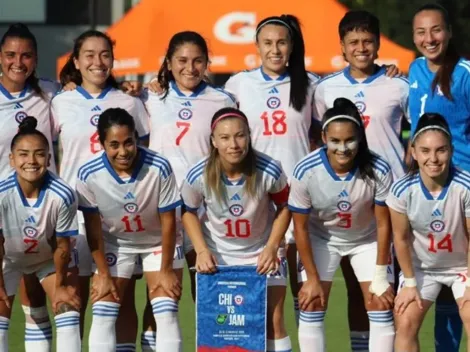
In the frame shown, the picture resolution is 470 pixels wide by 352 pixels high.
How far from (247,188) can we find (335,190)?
18.2 inches

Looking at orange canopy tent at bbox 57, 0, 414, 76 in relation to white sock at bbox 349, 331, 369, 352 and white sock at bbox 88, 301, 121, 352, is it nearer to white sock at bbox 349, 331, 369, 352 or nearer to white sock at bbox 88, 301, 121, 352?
white sock at bbox 349, 331, 369, 352

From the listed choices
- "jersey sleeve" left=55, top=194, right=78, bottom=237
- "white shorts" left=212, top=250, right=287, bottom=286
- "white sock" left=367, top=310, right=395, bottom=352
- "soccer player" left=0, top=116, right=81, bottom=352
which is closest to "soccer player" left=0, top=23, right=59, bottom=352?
"soccer player" left=0, top=116, right=81, bottom=352

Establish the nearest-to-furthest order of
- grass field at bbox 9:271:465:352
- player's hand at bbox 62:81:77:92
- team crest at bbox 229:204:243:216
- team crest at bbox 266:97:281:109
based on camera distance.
→ 1. team crest at bbox 229:204:243:216
2. team crest at bbox 266:97:281:109
3. player's hand at bbox 62:81:77:92
4. grass field at bbox 9:271:465:352

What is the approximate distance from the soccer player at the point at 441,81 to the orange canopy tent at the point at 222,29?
7.64 metres

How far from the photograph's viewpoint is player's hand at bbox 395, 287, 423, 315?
7266 millimetres

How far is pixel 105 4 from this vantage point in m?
24.1

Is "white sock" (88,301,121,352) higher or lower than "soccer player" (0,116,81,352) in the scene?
lower

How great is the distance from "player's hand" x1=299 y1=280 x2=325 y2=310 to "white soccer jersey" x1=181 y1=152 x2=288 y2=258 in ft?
1.07

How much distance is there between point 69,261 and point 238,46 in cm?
861

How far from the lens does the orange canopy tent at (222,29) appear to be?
15445mm

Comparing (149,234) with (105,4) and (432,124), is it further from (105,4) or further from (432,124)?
(105,4)

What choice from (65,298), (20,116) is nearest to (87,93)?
(20,116)

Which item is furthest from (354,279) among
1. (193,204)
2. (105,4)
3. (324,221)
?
(105,4)

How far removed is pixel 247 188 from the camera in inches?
293
